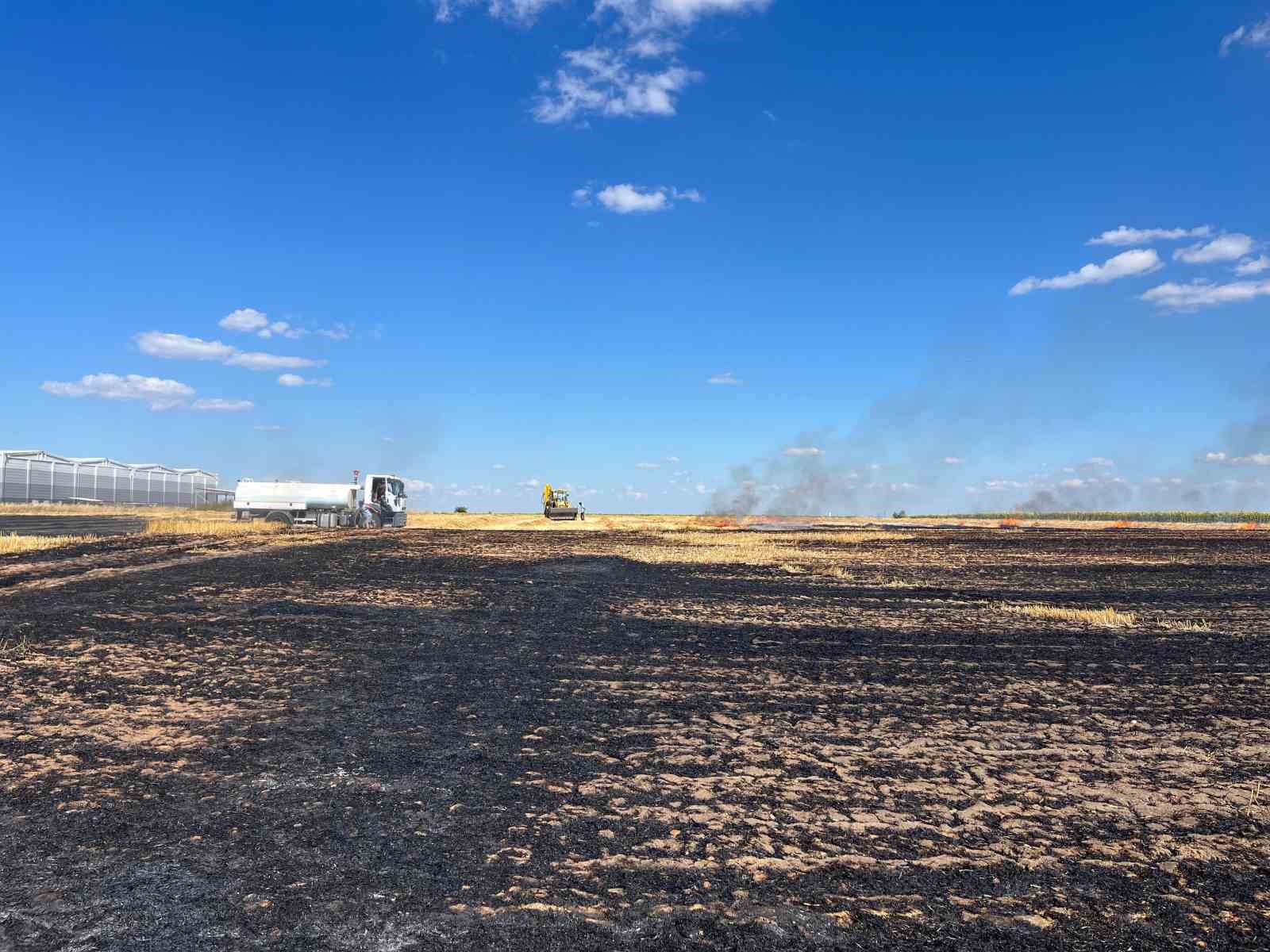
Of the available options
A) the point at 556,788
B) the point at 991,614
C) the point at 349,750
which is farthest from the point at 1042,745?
the point at 991,614

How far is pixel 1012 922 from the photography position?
3.60 metres

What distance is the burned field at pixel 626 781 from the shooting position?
11.8 ft

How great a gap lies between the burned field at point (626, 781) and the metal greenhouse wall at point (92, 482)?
241ft

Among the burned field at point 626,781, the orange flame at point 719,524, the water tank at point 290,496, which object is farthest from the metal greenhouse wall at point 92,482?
the burned field at point 626,781

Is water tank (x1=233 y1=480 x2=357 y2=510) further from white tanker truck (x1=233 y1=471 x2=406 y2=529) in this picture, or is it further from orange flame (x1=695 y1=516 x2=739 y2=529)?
orange flame (x1=695 y1=516 x2=739 y2=529)

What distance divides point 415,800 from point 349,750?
125cm

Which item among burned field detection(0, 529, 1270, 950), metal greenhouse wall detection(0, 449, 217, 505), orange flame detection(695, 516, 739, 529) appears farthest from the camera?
metal greenhouse wall detection(0, 449, 217, 505)

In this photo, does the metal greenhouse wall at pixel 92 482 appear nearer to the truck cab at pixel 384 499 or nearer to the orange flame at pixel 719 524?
the truck cab at pixel 384 499

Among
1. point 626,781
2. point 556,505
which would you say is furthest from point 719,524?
point 626,781

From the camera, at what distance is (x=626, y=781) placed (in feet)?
17.5

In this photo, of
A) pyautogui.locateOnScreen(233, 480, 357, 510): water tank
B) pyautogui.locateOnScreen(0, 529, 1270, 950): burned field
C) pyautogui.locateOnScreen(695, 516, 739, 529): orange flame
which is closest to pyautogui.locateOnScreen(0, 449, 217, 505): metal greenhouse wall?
pyautogui.locateOnScreen(233, 480, 357, 510): water tank

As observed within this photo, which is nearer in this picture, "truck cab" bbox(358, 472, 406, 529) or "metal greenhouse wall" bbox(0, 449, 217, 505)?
"truck cab" bbox(358, 472, 406, 529)

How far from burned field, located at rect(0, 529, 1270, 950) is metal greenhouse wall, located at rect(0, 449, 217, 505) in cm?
7331

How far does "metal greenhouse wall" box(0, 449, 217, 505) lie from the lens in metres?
71.3
